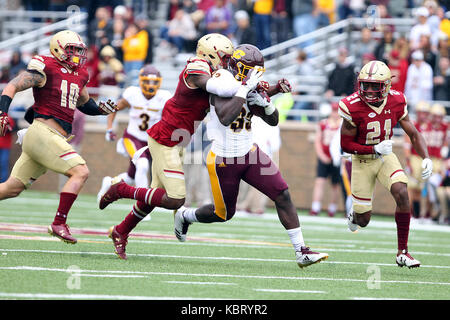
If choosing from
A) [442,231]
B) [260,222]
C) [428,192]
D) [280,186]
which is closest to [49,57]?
[280,186]

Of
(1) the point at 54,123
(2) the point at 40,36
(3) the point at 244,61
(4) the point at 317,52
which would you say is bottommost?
(1) the point at 54,123

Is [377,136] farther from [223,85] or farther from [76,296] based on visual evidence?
[76,296]

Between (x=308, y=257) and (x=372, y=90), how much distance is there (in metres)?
1.59

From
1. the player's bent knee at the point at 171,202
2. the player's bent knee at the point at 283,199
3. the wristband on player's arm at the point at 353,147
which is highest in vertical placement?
the wristband on player's arm at the point at 353,147

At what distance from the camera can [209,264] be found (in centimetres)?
709

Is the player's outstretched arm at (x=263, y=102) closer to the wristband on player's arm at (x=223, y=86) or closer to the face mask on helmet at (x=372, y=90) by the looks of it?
the wristband on player's arm at (x=223, y=86)

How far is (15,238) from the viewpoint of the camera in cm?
817

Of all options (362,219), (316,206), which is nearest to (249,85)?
(362,219)

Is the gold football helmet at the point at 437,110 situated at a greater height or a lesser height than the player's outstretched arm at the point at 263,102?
lesser

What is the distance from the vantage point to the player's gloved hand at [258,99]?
682 cm

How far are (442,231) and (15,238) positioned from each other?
6.06 m

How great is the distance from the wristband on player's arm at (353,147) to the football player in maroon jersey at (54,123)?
2102mm

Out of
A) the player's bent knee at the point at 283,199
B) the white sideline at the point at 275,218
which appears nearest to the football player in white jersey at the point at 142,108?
the white sideline at the point at 275,218

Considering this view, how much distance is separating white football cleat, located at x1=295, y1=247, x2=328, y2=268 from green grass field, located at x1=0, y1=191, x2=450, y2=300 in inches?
2.7
